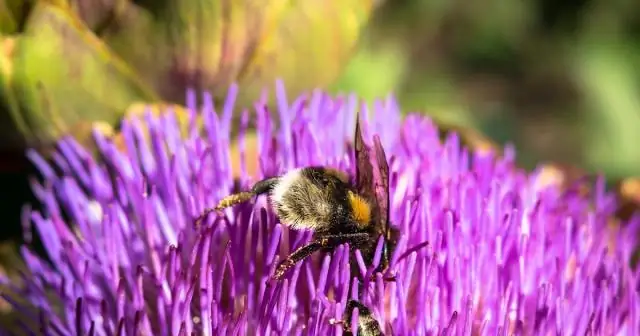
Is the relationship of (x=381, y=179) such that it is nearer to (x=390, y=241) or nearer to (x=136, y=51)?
(x=390, y=241)

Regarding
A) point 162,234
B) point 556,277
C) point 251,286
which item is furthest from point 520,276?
point 162,234

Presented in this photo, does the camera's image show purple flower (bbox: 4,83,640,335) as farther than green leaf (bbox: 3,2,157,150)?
No

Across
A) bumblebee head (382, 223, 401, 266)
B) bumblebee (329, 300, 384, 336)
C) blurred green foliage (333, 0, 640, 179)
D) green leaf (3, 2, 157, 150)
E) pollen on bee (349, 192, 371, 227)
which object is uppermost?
blurred green foliage (333, 0, 640, 179)

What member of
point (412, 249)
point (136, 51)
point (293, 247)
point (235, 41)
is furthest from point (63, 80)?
point (412, 249)

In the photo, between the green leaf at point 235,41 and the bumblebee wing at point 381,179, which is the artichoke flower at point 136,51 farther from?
the bumblebee wing at point 381,179

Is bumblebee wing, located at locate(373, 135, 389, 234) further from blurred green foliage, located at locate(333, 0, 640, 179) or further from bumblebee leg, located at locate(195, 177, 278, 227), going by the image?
blurred green foliage, located at locate(333, 0, 640, 179)

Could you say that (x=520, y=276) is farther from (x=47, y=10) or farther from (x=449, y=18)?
(x=449, y=18)

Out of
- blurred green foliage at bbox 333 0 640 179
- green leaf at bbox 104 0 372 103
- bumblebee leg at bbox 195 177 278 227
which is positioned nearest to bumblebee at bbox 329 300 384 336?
bumblebee leg at bbox 195 177 278 227
